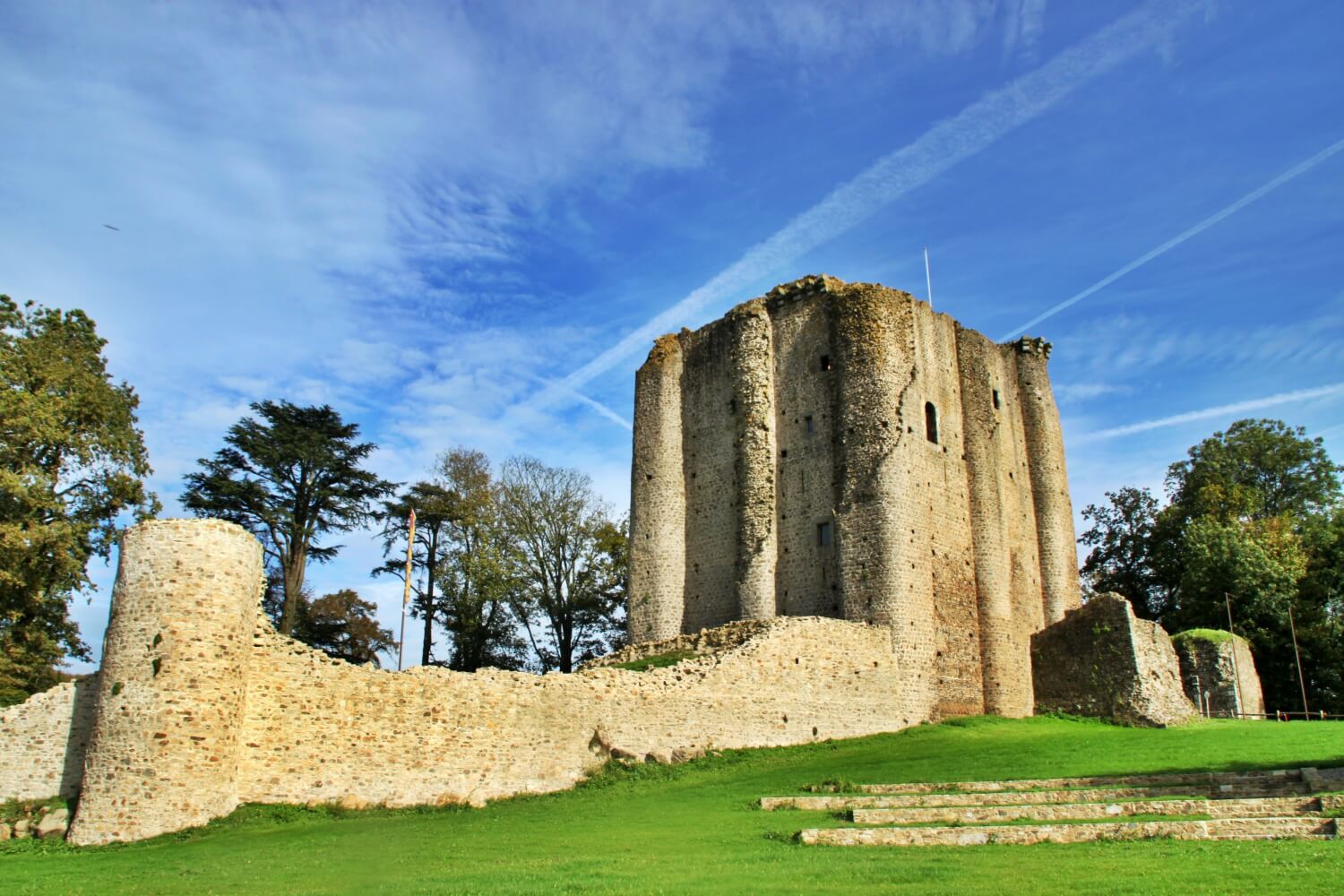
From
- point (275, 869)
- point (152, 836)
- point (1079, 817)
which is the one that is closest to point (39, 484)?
point (152, 836)

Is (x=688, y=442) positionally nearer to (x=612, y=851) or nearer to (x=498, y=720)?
(x=498, y=720)

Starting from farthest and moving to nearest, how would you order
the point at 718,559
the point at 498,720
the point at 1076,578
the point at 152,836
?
the point at 1076,578
the point at 718,559
the point at 498,720
the point at 152,836

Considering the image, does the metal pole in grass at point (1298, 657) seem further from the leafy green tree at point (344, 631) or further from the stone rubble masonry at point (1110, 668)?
the leafy green tree at point (344, 631)

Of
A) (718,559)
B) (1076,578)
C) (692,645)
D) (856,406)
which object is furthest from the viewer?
(1076,578)

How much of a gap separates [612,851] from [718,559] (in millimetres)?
20597

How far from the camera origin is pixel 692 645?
2773 centimetres

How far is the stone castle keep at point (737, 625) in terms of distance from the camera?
17.3m

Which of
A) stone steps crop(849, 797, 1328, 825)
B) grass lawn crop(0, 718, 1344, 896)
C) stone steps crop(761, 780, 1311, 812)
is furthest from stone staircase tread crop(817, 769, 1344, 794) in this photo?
stone steps crop(849, 797, 1328, 825)

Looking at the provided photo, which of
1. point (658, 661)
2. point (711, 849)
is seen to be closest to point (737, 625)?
point (658, 661)

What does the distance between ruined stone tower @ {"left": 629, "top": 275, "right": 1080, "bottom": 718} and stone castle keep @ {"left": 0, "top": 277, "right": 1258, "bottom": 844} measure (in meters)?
0.09

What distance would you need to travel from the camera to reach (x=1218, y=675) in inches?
1388

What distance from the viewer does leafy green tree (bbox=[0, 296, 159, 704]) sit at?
80.1ft

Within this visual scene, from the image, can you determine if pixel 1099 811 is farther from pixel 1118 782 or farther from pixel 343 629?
pixel 343 629

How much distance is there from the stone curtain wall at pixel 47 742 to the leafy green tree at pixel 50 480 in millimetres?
6953
